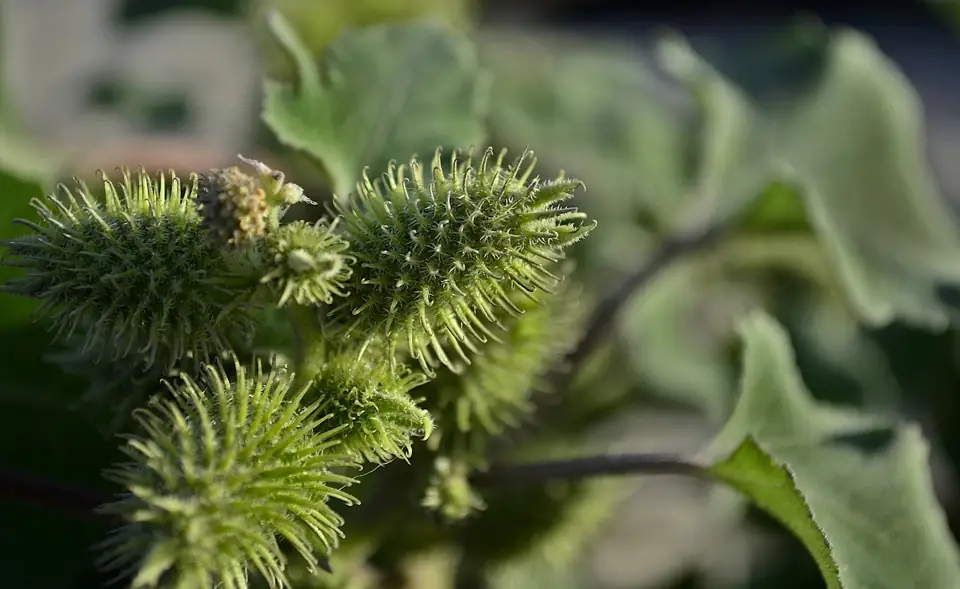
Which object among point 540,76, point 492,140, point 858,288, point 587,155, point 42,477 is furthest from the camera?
point 540,76

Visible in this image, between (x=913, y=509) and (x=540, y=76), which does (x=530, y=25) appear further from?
(x=913, y=509)

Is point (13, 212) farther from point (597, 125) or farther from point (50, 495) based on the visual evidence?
point (597, 125)

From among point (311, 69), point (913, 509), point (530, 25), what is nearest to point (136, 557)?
point (311, 69)

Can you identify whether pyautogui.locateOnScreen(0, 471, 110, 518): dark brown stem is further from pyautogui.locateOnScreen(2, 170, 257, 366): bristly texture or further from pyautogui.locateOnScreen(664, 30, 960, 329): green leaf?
pyautogui.locateOnScreen(664, 30, 960, 329): green leaf

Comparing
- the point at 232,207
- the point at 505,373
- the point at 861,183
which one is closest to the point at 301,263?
the point at 232,207

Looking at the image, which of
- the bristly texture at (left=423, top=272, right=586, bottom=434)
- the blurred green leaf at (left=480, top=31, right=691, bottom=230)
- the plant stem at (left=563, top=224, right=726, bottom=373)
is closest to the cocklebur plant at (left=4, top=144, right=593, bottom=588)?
the bristly texture at (left=423, top=272, right=586, bottom=434)

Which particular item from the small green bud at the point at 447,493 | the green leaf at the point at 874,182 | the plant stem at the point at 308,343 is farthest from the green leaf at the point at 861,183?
the plant stem at the point at 308,343
